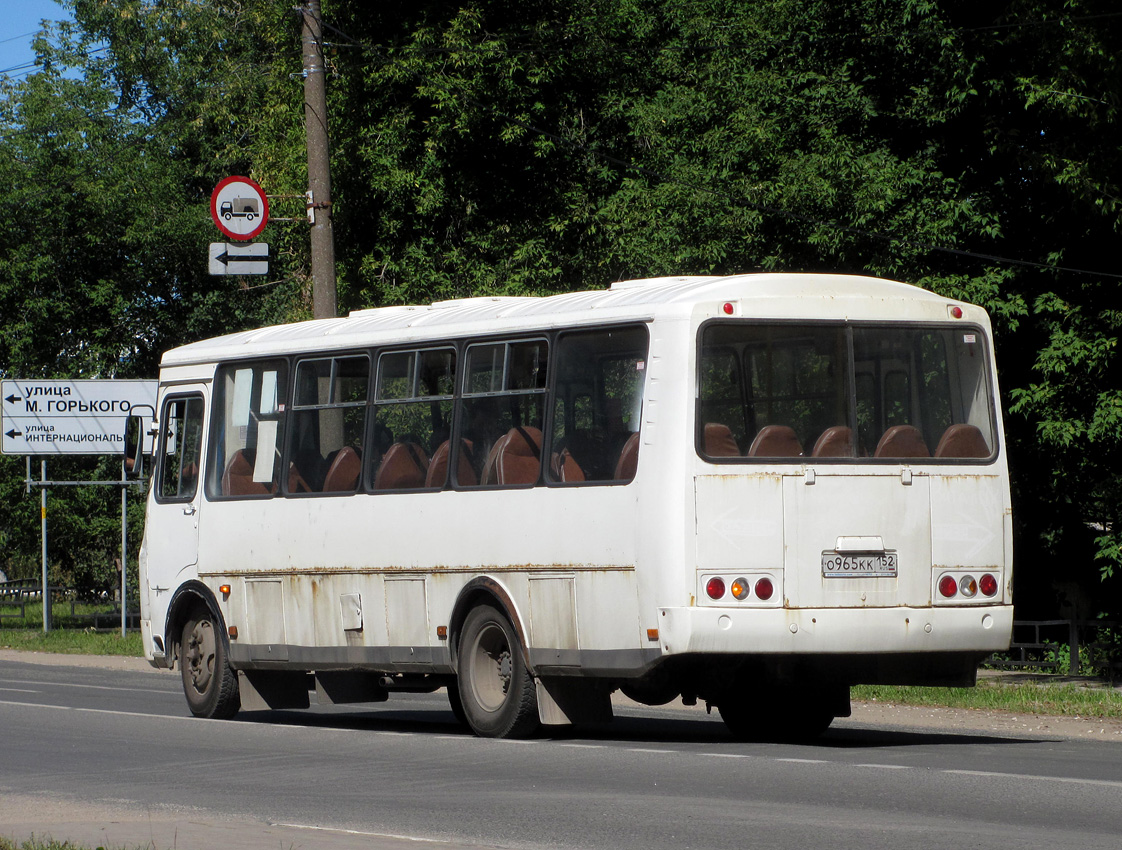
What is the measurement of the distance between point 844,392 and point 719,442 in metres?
1.03

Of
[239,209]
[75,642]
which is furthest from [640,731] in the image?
[75,642]

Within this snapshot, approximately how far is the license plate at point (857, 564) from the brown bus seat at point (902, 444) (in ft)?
2.22

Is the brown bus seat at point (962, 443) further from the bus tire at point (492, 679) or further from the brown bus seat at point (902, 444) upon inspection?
the bus tire at point (492, 679)

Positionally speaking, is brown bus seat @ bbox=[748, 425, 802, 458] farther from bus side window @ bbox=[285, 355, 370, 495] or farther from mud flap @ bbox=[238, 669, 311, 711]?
mud flap @ bbox=[238, 669, 311, 711]

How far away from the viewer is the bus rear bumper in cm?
1180

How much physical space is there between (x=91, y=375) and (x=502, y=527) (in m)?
29.1

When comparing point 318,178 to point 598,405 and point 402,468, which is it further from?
point 598,405

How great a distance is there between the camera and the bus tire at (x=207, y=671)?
16000 millimetres

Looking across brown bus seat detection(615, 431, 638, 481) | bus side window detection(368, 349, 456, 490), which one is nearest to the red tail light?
brown bus seat detection(615, 431, 638, 481)

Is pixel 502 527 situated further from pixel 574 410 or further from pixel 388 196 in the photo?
pixel 388 196

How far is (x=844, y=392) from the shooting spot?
41.4 feet

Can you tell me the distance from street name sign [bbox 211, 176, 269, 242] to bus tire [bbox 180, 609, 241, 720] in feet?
27.0

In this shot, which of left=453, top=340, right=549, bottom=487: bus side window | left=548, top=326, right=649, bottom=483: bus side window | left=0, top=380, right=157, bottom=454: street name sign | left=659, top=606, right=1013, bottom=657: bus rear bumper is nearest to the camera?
left=659, top=606, right=1013, bottom=657: bus rear bumper

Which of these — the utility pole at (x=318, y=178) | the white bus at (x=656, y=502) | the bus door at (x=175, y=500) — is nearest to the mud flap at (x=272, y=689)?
the white bus at (x=656, y=502)
